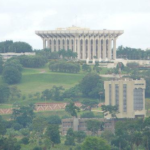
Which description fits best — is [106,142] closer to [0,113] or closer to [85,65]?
[0,113]

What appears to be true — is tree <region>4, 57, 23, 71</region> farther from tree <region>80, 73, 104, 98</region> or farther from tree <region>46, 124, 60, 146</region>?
tree <region>46, 124, 60, 146</region>

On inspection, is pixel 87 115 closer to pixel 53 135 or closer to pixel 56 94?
pixel 56 94

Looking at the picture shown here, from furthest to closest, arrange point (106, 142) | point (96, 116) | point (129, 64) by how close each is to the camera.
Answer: point (129, 64)
point (96, 116)
point (106, 142)

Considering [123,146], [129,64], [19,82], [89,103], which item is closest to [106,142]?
[123,146]

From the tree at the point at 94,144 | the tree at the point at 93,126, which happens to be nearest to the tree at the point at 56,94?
the tree at the point at 93,126

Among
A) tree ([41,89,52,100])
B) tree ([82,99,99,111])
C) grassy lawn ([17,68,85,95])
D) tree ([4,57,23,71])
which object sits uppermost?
tree ([4,57,23,71])

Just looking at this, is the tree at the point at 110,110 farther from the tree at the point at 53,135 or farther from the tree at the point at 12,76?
the tree at the point at 12,76

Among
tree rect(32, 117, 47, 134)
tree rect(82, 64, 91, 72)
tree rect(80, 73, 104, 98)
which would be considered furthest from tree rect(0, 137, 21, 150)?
tree rect(82, 64, 91, 72)
